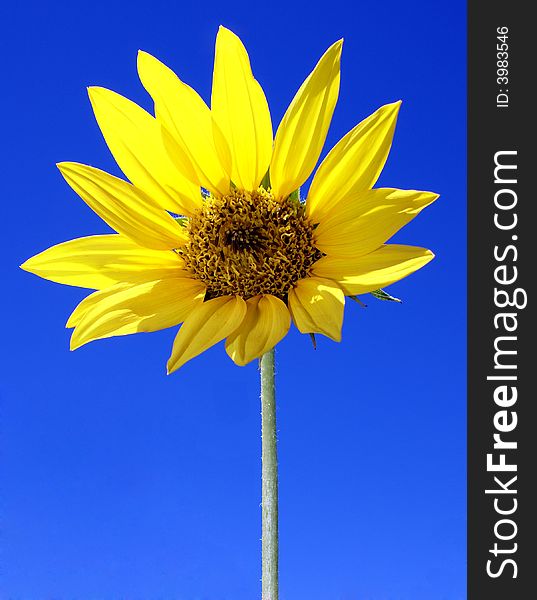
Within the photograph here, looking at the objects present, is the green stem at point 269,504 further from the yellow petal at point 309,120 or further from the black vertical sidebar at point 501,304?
the black vertical sidebar at point 501,304

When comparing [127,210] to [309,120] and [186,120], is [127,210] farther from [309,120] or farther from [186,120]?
[309,120]

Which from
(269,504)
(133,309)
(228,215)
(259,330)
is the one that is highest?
(228,215)

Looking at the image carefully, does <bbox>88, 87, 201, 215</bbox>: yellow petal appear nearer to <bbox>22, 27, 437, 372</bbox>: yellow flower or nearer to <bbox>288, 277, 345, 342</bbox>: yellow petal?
<bbox>22, 27, 437, 372</bbox>: yellow flower

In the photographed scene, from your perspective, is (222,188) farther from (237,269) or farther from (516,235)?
(516,235)

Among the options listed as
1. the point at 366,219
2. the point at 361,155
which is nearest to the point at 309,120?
the point at 361,155

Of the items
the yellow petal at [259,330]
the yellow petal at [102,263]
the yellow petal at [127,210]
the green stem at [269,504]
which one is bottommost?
the green stem at [269,504]

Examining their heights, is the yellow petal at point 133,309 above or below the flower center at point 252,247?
below

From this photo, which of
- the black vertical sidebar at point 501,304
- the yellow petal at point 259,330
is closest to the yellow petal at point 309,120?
the yellow petal at point 259,330
